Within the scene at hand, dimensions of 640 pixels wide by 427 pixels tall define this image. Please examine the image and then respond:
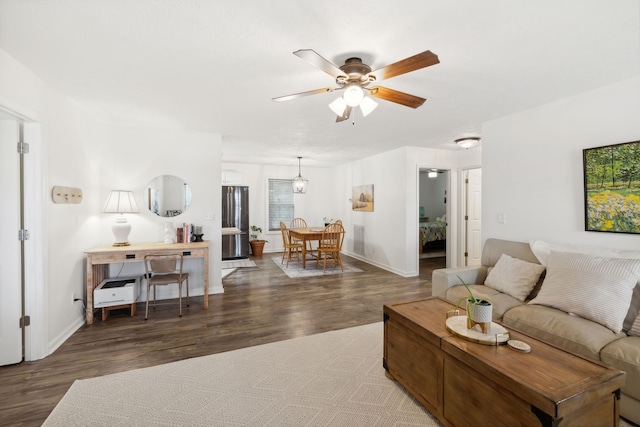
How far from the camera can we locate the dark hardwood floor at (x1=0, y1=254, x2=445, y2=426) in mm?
2033

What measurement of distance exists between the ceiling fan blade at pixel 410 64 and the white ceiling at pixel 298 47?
0.69ft

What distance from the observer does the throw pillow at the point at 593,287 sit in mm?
1903

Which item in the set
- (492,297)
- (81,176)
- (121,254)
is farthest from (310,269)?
(81,176)

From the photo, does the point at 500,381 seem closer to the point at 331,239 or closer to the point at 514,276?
the point at 514,276

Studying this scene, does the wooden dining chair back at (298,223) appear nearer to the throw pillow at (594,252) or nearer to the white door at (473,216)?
the white door at (473,216)

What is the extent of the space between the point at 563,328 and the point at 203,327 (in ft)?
10.4

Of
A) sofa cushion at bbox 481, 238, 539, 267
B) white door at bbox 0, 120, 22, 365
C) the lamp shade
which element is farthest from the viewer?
the lamp shade

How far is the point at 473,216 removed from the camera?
5438 millimetres

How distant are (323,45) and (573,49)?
1.74m

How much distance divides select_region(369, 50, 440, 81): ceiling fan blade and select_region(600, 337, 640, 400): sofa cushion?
6.63 ft

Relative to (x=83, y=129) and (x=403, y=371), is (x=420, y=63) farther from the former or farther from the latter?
(x=83, y=129)

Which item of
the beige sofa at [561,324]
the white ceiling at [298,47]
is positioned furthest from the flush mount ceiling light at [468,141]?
the beige sofa at [561,324]

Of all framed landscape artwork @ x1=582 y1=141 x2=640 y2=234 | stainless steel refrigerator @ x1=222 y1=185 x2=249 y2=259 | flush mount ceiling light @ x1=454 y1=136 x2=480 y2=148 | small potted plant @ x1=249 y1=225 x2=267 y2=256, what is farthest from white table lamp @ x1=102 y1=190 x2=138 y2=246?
framed landscape artwork @ x1=582 y1=141 x2=640 y2=234

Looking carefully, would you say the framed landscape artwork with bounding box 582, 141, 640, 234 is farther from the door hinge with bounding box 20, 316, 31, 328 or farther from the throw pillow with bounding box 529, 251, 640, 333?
the door hinge with bounding box 20, 316, 31, 328
